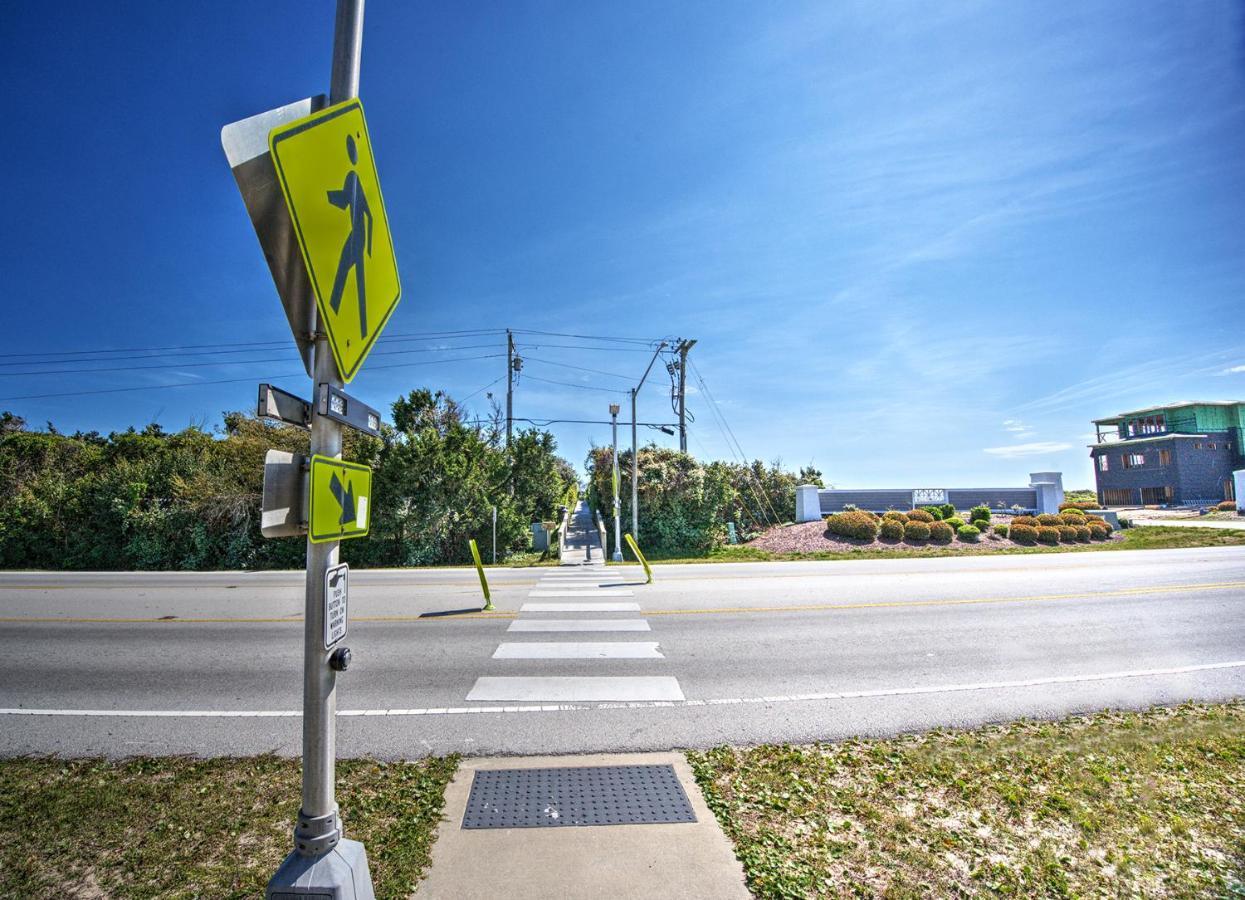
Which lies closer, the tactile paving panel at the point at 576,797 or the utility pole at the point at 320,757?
the utility pole at the point at 320,757

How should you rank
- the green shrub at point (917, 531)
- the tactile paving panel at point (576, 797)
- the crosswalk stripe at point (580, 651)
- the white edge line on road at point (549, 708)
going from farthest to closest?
the green shrub at point (917, 531) → the crosswalk stripe at point (580, 651) → the white edge line on road at point (549, 708) → the tactile paving panel at point (576, 797)

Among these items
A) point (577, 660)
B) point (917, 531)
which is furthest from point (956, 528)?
point (577, 660)

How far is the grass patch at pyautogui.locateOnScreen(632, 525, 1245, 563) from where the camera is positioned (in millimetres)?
20391

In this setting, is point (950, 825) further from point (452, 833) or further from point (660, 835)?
point (452, 833)

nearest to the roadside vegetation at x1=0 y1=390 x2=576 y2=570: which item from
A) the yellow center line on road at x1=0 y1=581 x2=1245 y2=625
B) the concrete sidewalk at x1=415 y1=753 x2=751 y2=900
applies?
the yellow center line on road at x1=0 y1=581 x2=1245 y2=625

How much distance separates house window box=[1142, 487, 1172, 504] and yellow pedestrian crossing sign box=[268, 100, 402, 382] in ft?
220

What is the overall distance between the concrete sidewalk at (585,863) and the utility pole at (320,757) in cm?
94

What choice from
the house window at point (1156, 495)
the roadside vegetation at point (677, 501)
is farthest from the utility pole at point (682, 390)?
the house window at point (1156, 495)

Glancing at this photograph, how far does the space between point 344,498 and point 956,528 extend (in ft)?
90.8

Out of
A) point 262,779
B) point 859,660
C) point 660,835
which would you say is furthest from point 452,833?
point 859,660

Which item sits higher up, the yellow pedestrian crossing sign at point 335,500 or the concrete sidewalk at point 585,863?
the yellow pedestrian crossing sign at point 335,500

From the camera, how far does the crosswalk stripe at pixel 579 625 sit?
875 cm

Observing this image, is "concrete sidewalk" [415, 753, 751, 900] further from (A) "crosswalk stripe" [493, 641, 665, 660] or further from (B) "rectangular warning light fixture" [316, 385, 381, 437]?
(A) "crosswalk stripe" [493, 641, 665, 660]

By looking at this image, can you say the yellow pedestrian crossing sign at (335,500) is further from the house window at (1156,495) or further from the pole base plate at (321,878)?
the house window at (1156,495)
